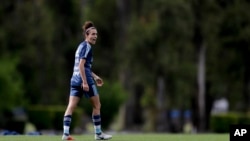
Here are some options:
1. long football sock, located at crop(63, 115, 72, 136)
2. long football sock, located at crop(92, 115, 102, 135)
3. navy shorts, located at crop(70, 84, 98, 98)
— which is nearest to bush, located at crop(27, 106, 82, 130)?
long football sock, located at crop(92, 115, 102, 135)

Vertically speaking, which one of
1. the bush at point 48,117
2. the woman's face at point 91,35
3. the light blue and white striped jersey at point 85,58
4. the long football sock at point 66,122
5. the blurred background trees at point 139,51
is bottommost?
the long football sock at point 66,122

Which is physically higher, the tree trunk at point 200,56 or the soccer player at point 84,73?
the tree trunk at point 200,56

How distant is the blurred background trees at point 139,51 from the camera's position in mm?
58438

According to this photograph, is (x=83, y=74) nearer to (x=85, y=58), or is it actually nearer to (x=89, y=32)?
(x=85, y=58)

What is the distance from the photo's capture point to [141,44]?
6169 cm

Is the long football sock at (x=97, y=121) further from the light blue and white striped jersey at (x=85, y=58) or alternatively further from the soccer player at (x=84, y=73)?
the light blue and white striped jersey at (x=85, y=58)

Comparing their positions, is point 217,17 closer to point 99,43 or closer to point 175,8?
point 175,8

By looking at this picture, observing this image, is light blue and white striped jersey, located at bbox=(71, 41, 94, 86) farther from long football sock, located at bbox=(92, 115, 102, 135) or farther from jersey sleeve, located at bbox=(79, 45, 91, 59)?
long football sock, located at bbox=(92, 115, 102, 135)

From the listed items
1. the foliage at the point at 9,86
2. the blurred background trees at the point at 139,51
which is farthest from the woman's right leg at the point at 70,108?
the foliage at the point at 9,86

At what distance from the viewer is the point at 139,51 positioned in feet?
204

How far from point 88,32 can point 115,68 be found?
54003mm

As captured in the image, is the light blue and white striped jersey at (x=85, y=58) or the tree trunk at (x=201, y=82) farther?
the tree trunk at (x=201, y=82)

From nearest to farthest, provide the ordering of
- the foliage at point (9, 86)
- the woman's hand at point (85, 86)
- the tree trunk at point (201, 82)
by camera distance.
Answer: the woman's hand at point (85, 86)
the foliage at point (9, 86)
the tree trunk at point (201, 82)

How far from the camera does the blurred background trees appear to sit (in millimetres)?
58438
